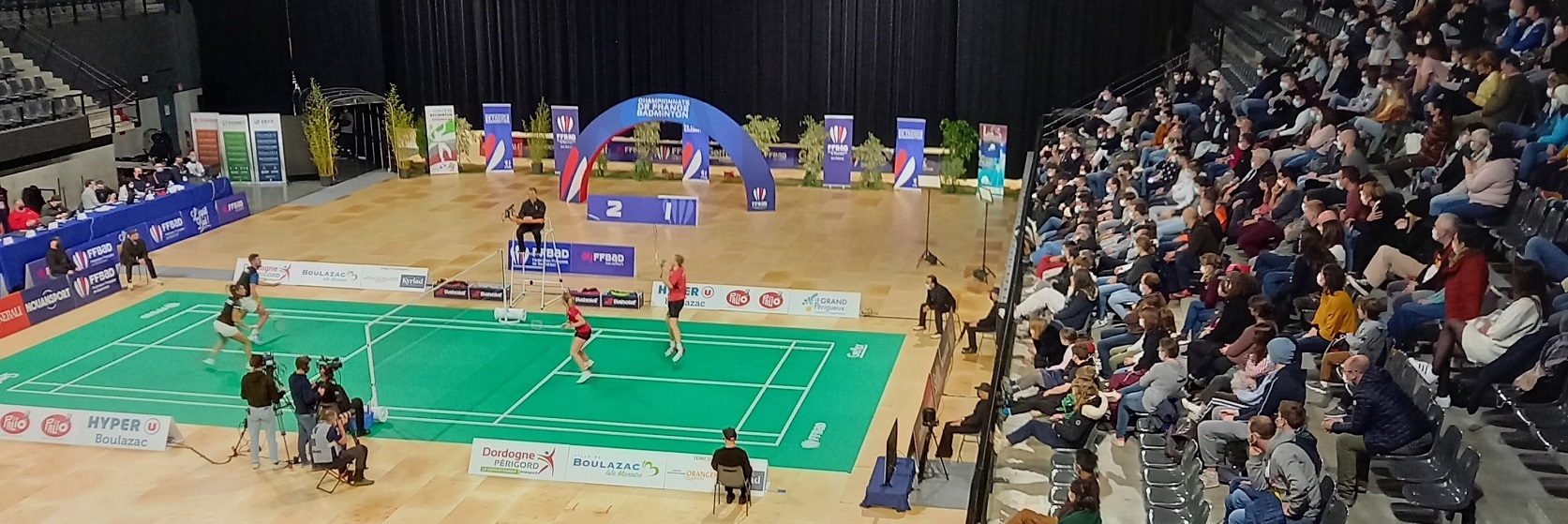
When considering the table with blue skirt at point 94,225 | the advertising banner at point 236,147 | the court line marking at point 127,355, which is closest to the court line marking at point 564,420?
the court line marking at point 127,355

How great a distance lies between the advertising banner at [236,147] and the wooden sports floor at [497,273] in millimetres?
3274

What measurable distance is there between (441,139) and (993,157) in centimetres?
1401

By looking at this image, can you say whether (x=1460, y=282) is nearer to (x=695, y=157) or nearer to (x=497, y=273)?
(x=497, y=273)

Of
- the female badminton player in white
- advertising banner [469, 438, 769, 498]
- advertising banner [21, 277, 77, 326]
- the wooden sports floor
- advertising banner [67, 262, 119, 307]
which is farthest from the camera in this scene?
advertising banner [67, 262, 119, 307]

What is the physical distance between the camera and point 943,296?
20891 millimetres

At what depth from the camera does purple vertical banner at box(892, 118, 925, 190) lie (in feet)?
111

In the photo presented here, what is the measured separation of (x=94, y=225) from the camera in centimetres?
2581

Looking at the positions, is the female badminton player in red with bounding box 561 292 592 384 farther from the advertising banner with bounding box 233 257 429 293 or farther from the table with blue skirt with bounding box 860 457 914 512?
the advertising banner with bounding box 233 257 429 293

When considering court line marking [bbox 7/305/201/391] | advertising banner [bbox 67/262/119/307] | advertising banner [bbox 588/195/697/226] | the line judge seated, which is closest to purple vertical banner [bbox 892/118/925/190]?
advertising banner [bbox 588/195/697/226]

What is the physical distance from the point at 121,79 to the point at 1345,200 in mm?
29814

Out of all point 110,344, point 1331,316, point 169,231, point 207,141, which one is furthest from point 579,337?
point 207,141

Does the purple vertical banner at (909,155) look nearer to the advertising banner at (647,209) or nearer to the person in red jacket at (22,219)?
the advertising banner at (647,209)

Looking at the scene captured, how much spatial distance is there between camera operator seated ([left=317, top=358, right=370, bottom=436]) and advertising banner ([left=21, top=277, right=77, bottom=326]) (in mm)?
8048

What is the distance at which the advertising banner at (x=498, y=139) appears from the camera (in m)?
36.2
